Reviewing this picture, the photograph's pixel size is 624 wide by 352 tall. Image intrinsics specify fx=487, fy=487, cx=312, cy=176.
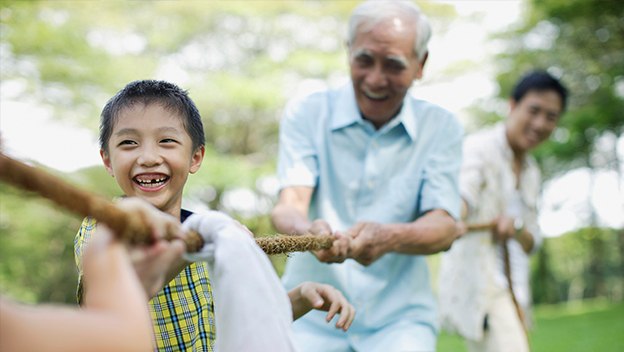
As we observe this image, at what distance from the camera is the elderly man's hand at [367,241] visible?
6.44 ft

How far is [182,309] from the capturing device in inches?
58.9

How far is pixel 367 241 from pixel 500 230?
1.88 m

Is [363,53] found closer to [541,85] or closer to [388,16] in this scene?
[388,16]

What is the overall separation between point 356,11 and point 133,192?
1499 mm

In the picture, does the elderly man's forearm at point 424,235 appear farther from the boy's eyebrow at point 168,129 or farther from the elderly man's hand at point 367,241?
the boy's eyebrow at point 168,129

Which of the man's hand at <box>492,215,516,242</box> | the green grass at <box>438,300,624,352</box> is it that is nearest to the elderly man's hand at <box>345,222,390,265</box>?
the man's hand at <box>492,215,516,242</box>

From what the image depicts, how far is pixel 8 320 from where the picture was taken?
0.70 meters

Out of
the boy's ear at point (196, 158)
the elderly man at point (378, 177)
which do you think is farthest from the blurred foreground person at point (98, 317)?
the elderly man at point (378, 177)

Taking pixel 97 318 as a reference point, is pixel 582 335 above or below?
below

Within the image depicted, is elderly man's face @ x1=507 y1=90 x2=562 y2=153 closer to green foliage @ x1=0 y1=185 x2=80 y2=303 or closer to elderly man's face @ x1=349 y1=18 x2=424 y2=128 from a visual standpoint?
elderly man's face @ x1=349 y1=18 x2=424 y2=128

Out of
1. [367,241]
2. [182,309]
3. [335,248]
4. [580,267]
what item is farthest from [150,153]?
[580,267]

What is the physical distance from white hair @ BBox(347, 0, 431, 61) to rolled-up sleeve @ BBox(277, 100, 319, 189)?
0.46 m

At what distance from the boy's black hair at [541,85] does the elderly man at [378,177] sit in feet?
5.73

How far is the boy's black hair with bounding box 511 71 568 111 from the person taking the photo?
12.8 feet
